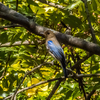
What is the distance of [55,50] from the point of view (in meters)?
1.56

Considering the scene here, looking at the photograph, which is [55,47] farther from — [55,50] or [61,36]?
[61,36]

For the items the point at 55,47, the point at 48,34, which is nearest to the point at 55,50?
the point at 55,47

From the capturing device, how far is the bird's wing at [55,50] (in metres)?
1.49

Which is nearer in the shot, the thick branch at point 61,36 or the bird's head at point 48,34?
the thick branch at point 61,36

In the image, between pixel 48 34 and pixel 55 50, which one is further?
pixel 55 50

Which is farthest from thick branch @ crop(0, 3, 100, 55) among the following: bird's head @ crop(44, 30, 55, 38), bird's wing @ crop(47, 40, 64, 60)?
bird's wing @ crop(47, 40, 64, 60)

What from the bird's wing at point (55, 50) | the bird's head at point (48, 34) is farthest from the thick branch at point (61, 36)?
the bird's wing at point (55, 50)

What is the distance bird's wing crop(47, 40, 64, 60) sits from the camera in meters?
1.49

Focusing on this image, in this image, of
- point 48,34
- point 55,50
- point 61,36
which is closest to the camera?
point 61,36

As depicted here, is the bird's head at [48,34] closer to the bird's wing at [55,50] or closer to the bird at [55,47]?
the bird at [55,47]

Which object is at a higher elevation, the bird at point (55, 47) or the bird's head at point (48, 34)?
the bird's head at point (48, 34)

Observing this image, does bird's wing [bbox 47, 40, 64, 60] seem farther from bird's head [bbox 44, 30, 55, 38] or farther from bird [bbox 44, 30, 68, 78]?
bird's head [bbox 44, 30, 55, 38]

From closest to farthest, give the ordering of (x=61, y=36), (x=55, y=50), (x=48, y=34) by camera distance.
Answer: (x=61, y=36) < (x=48, y=34) < (x=55, y=50)

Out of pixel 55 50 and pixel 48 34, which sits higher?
pixel 48 34
